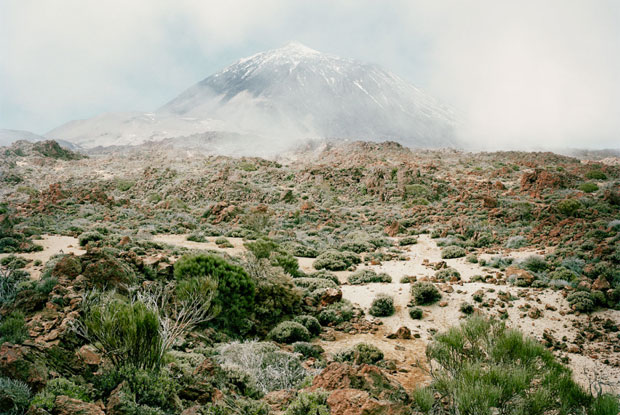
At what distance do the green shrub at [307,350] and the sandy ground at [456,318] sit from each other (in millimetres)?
463

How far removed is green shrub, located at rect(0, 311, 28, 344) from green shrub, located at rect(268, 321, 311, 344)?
4.30 meters

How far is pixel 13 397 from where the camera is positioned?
9.91ft

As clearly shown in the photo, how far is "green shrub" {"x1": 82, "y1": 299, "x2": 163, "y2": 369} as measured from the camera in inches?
153

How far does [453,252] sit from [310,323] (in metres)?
7.79

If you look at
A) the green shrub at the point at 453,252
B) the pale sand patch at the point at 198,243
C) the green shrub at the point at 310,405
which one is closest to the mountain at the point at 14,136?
the pale sand patch at the point at 198,243

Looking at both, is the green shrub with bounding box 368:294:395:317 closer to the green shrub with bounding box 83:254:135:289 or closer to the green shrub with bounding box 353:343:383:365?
the green shrub with bounding box 353:343:383:365

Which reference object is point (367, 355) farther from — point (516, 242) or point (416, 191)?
point (416, 191)

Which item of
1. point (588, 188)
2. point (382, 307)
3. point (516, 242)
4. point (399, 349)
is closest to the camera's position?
point (399, 349)

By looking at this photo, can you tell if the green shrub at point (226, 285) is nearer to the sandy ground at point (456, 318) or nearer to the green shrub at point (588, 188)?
the sandy ground at point (456, 318)

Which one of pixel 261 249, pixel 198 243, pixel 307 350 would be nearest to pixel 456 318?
pixel 307 350

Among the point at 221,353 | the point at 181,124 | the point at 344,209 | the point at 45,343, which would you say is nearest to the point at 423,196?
the point at 344,209

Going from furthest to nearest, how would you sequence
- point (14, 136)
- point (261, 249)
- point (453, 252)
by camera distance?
point (14, 136)
point (453, 252)
point (261, 249)

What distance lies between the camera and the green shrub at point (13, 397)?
3.01 metres

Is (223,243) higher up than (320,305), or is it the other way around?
(223,243)
